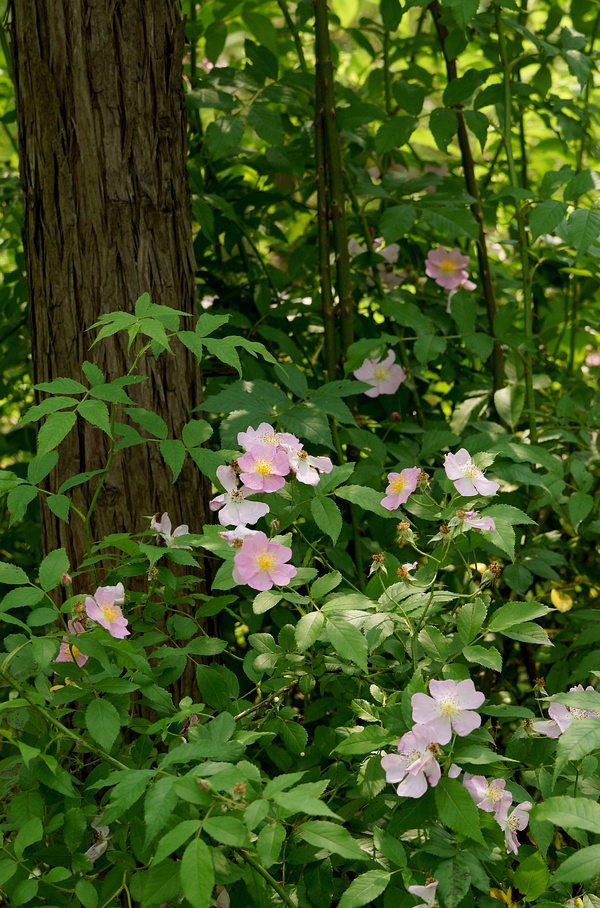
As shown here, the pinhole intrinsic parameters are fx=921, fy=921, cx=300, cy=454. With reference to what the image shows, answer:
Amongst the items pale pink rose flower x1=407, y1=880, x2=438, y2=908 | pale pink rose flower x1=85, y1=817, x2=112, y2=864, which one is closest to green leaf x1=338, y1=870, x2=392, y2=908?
pale pink rose flower x1=407, y1=880, x2=438, y2=908

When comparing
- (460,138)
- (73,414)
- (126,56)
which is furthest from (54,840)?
(460,138)

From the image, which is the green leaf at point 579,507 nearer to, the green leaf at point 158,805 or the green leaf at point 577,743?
the green leaf at point 577,743

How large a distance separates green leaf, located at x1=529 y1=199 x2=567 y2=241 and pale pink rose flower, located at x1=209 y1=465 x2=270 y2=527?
0.73m

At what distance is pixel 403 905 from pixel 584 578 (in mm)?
992

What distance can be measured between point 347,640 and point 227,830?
11.8 inches

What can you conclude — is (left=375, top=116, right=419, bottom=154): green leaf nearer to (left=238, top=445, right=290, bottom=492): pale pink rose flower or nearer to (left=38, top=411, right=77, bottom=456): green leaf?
(left=238, top=445, right=290, bottom=492): pale pink rose flower

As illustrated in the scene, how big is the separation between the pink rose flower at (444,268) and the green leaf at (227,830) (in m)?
1.44

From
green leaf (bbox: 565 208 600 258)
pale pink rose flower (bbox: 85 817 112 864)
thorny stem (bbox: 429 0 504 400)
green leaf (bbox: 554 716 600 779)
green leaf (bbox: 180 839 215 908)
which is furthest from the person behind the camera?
thorny stem (bbox: 429 0 504 400)

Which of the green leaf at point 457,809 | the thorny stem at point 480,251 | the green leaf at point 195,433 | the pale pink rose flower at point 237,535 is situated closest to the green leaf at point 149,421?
the green leaf at point 195,433

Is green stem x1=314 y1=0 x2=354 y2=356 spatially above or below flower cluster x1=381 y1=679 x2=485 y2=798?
above

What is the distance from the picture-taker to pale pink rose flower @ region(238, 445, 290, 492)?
1.30 m

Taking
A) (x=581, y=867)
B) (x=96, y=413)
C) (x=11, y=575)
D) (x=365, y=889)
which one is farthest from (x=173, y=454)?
(x=581, y=867)

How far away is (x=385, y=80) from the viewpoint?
2.26 m

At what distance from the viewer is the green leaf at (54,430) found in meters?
1.20
